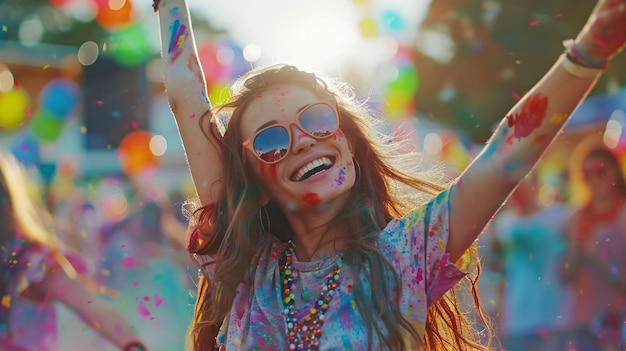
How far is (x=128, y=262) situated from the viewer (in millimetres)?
5426

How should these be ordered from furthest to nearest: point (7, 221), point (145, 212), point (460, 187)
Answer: point (145, 212)
point (7, 221)
point (460, 187)

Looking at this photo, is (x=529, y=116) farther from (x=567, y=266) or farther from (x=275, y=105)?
(x=567, y=266)

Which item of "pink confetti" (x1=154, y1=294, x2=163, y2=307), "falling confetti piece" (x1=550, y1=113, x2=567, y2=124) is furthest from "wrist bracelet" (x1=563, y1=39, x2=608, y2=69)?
"pink confetti" (x1=154, y1=294, x2=163, y2=307)


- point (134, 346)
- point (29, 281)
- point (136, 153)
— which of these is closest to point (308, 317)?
point (134, 346)

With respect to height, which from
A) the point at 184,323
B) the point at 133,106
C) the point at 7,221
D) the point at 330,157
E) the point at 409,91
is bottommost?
the point at 409,91

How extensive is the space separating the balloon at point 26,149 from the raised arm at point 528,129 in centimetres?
622

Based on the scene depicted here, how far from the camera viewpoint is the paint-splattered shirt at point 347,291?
1832 mm

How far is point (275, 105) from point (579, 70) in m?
0.78

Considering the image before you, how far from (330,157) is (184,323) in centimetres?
274

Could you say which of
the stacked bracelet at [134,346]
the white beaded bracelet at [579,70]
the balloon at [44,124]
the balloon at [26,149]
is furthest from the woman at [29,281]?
the balloon at [44,124]

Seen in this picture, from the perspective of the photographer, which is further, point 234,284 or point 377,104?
point 377,104

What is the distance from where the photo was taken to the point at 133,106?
13.7 meters

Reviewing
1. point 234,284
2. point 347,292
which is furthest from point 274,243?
point 347,292

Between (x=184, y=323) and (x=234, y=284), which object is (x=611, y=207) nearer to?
(x=184, y=323)
